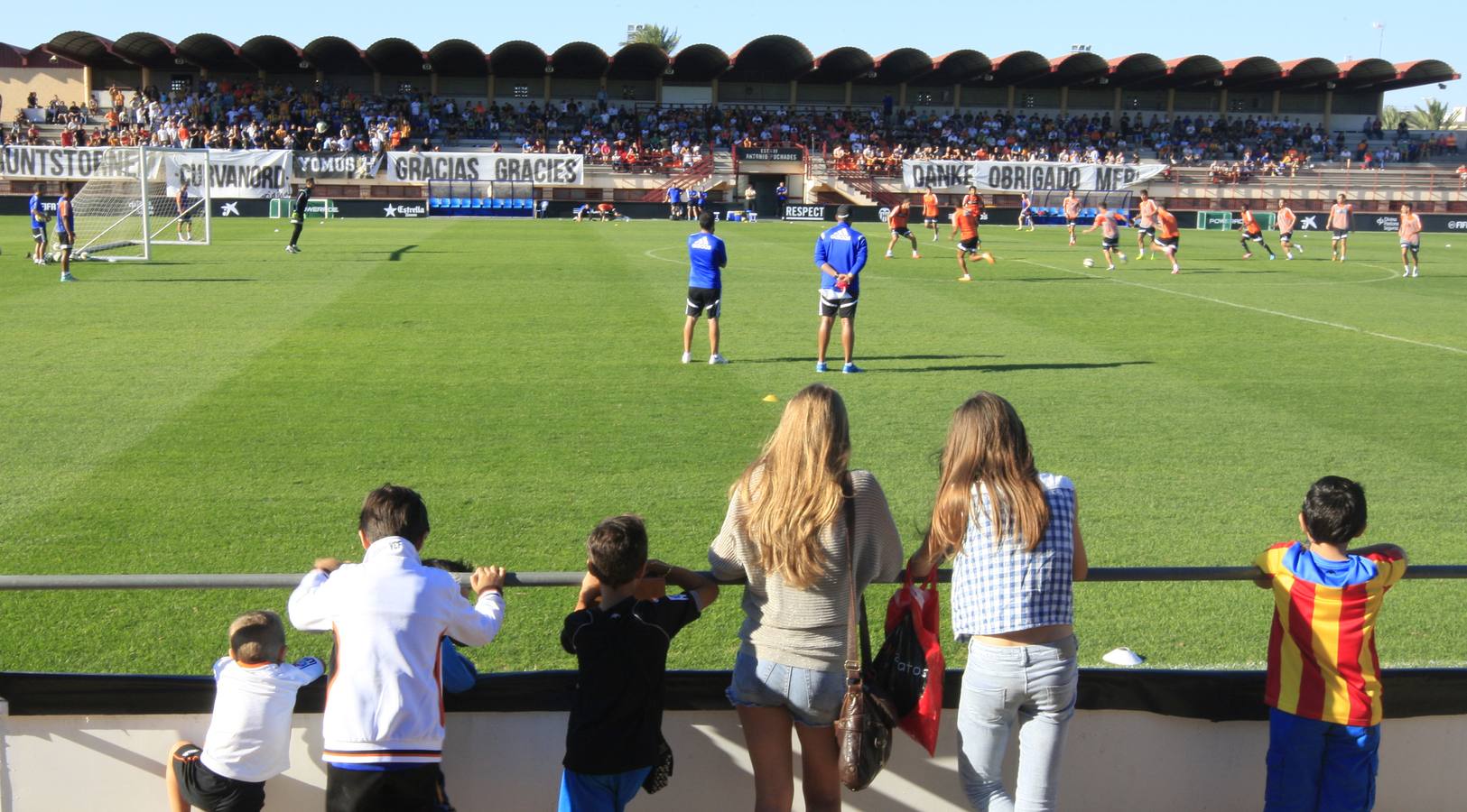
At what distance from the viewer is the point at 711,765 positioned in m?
4.23

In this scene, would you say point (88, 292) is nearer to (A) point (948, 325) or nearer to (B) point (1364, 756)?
(A) point (948, 325)

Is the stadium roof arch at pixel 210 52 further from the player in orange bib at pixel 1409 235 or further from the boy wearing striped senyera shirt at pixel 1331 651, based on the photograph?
the boy wearing striped senyera shirt at pixel 1331 651

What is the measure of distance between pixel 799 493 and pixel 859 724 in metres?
0.66

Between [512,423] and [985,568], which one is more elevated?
[985,568]

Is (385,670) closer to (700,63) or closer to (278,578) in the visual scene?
(278,578)

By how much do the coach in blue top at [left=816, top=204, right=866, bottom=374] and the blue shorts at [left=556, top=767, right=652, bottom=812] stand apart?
33.3 feet

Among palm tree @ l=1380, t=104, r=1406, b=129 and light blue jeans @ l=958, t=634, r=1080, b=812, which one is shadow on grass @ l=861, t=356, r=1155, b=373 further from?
palm tree @ l=1380, t=104, r=1406, b=129

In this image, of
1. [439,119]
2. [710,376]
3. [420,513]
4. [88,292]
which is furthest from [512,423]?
[439,119]

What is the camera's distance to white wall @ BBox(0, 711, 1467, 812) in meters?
4.07

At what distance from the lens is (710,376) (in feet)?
44.9

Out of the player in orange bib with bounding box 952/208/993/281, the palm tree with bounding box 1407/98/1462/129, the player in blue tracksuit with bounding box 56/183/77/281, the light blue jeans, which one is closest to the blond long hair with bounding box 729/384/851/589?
the light blue jeans

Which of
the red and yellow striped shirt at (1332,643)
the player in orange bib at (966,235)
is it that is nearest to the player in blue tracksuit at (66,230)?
the player in orange bib at (966,235)

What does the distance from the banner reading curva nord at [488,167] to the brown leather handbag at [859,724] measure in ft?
168

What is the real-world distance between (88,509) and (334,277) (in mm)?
15517
